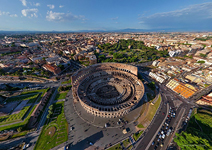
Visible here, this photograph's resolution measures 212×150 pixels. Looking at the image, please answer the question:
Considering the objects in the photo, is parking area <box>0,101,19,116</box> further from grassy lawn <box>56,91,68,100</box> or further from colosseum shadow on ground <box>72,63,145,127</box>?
colosseum shadow on ground <box>72,63,145,127</box>

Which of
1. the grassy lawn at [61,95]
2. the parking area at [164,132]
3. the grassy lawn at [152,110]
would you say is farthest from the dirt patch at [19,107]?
the grassy lawn at [152,110]

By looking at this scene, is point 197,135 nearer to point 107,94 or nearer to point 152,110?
point 152,110

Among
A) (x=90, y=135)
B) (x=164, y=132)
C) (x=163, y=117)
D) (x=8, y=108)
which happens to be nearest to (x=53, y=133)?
(x=90, y=135)

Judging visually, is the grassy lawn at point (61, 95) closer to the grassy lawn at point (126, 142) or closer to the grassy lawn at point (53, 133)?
the grassy lawn at point (53, 133)

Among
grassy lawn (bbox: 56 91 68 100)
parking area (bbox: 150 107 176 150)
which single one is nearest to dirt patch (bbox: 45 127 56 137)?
grassy lawn (bbox: 56 91 68 100)

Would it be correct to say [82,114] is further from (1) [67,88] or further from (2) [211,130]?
(2) [211,130]

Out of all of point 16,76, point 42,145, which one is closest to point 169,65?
point 42,145
